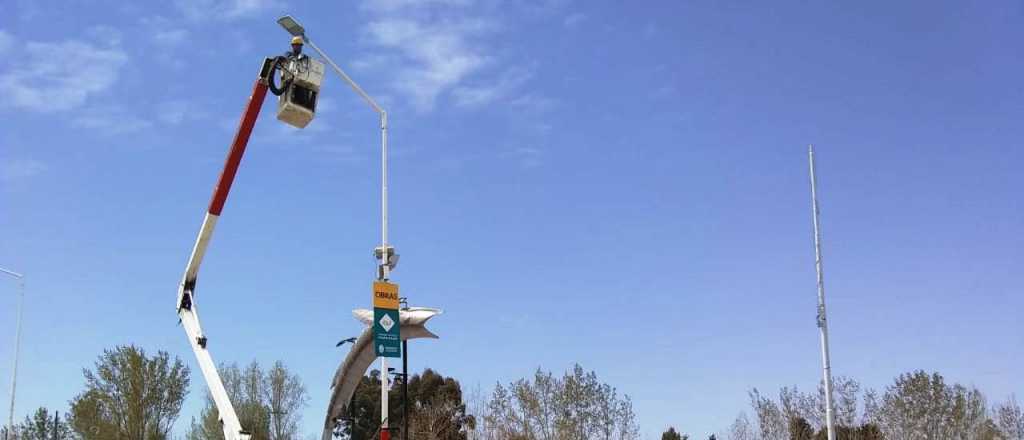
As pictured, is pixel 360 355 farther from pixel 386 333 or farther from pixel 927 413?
pixel 927 413

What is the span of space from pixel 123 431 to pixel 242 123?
3253 centimetres

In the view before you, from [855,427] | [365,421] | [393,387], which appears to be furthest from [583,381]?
[365,421]

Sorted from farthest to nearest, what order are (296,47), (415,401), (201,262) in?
(415,401) < (201,262) < (296,47)

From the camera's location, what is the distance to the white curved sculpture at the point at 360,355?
74.3ft

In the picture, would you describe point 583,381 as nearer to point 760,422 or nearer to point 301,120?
point 760,422

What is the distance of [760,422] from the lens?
45844 millimetres

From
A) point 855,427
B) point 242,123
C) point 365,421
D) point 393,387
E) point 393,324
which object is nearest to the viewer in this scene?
point 393,324

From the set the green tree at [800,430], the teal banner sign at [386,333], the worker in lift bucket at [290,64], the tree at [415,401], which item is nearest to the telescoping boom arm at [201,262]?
the worker in lift bucket at [290,64]

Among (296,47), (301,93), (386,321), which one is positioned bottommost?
(386,321)

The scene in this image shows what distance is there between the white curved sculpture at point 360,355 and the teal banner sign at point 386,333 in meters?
0.72

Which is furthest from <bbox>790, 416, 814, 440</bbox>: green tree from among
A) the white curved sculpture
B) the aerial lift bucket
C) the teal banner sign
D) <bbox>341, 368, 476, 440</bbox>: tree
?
the aerial lift bucket

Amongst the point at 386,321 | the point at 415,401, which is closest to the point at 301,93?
the point at 386,321

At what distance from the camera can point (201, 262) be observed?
24281 mm

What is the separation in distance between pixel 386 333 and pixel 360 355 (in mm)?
3035
